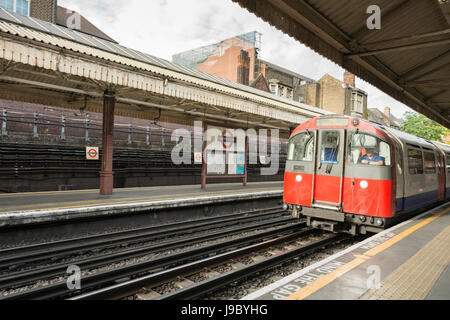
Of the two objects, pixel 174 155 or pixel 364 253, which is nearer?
pixel 364 253

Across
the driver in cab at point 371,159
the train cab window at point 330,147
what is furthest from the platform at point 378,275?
the train cab window at point 330,147

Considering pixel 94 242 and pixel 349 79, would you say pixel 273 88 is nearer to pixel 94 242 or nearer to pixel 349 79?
pixel 349 79

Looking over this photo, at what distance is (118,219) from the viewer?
27.3 ft

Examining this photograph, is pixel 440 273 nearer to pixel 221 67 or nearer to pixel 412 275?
pixel 412 275

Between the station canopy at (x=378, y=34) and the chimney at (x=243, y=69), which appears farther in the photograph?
the chimney at (x=243, y=69)

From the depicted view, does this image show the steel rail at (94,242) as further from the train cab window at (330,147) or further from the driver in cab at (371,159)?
the driver in cab at (371,159)

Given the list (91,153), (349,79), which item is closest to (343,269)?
(91,153)

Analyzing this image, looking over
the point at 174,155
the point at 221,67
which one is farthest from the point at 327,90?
the point at 174,155

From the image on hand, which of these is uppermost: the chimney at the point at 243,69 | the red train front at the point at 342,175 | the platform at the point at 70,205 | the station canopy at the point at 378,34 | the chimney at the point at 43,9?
the chimney at the point at 43,9

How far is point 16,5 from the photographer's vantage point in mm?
20234

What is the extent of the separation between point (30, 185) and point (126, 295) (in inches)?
352

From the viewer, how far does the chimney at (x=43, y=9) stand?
68.9 ft

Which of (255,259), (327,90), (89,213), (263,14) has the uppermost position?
(327,90)
